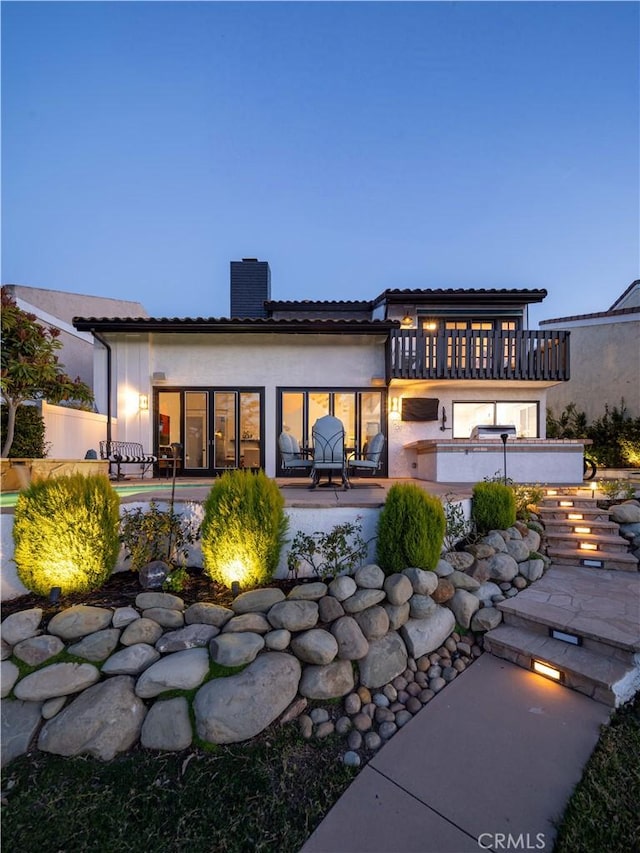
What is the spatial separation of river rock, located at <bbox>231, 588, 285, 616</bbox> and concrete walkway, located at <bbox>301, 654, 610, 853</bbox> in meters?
1.15

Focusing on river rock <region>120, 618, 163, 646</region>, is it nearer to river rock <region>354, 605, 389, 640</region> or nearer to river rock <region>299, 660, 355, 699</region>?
river rock <region>299, 660, 355, 699</region>

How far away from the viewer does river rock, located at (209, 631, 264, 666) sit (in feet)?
7.80

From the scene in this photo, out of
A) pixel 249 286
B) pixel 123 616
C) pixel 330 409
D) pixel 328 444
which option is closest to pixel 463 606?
pixel 123 616

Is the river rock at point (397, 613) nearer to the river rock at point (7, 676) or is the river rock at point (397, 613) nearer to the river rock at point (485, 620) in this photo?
the river rock at point (485, 620)

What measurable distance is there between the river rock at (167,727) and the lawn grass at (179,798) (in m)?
0.05

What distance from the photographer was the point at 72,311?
45.1 ft

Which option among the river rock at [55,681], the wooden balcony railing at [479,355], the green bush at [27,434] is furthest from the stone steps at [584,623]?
the green bush at [27,434]

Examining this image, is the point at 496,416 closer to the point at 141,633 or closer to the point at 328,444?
the point at 328,444

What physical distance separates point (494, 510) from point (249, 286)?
383 inches

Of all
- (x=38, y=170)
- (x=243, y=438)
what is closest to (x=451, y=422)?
→ (x=243, y=438)

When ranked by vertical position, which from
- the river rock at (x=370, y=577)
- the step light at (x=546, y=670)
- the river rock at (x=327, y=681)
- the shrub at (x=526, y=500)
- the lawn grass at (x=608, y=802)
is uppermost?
the shrub at (x=526, y=500)

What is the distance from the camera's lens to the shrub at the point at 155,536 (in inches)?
129

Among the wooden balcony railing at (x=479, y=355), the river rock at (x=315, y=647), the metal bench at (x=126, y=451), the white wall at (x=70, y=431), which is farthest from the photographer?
the wooden balcony railing at (x=479, y=355)

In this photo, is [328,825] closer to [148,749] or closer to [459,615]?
[148,749]
